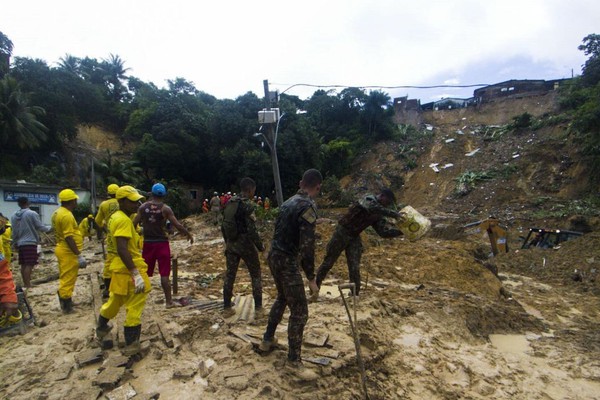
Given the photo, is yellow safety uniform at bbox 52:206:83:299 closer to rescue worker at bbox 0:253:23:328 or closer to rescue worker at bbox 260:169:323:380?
rescue worker at bbox 0:253:23:328

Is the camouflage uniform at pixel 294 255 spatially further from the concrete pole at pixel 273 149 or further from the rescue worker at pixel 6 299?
the concrete pole at pixel 273 149

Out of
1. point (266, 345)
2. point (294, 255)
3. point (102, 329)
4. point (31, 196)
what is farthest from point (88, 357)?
point (31, 196)

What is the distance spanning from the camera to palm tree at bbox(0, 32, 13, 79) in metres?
26.4

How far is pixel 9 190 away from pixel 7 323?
706 inches

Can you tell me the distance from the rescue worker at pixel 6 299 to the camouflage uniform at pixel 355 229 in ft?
12.1

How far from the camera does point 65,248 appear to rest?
5.04 meters

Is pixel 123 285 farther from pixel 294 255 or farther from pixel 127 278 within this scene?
pixel 294 255

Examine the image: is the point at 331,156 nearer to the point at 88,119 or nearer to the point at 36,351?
the point at 88,119

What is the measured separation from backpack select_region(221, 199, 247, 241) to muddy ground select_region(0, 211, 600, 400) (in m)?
1.04

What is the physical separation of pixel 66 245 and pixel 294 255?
11.1 ft

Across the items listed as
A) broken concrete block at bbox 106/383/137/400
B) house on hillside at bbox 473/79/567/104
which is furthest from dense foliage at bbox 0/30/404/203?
broken concrete block at bbox 106/383/137/400

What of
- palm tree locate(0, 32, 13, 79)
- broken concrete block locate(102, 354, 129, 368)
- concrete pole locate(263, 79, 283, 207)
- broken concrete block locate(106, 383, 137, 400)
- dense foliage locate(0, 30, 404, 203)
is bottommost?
broken concrete block locate(106, 383, 137, 400)

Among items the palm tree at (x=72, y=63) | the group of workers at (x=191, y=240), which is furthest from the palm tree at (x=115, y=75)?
the group of workers at (x=191, y=240)

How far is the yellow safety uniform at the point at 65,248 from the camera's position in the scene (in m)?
4.97
